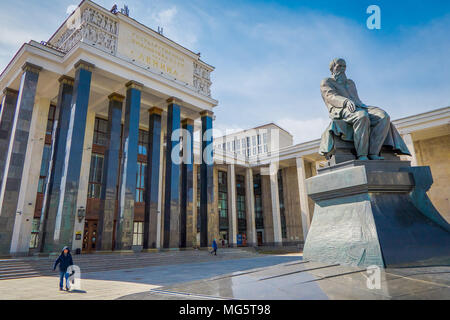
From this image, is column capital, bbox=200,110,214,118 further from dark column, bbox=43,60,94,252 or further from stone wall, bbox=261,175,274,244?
stone wall, bbox=261,175,274,244

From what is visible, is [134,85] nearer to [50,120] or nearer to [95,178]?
[50,120]

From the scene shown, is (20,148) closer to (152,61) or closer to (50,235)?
(50,235)

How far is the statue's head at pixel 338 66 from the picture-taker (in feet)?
16.6

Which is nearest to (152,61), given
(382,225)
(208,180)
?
(208,180)

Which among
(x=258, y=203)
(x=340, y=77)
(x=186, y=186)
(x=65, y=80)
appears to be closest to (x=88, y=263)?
(x=186, y=186)

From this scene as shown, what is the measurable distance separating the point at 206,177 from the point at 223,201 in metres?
15.3

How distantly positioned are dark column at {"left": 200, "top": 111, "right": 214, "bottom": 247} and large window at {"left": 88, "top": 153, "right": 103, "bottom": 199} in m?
9.15

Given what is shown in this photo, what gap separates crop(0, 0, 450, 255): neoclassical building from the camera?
1838 cm

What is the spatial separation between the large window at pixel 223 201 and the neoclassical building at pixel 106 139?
11776 mm

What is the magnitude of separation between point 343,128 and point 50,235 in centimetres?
1861

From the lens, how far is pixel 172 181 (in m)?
24.3

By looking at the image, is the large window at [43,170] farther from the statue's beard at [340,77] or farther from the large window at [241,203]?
the large window at [241,203]

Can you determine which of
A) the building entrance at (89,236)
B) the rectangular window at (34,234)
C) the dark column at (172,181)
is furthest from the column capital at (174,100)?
the rectangular window at (34,234)

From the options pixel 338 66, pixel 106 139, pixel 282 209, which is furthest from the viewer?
pixel 282 209
